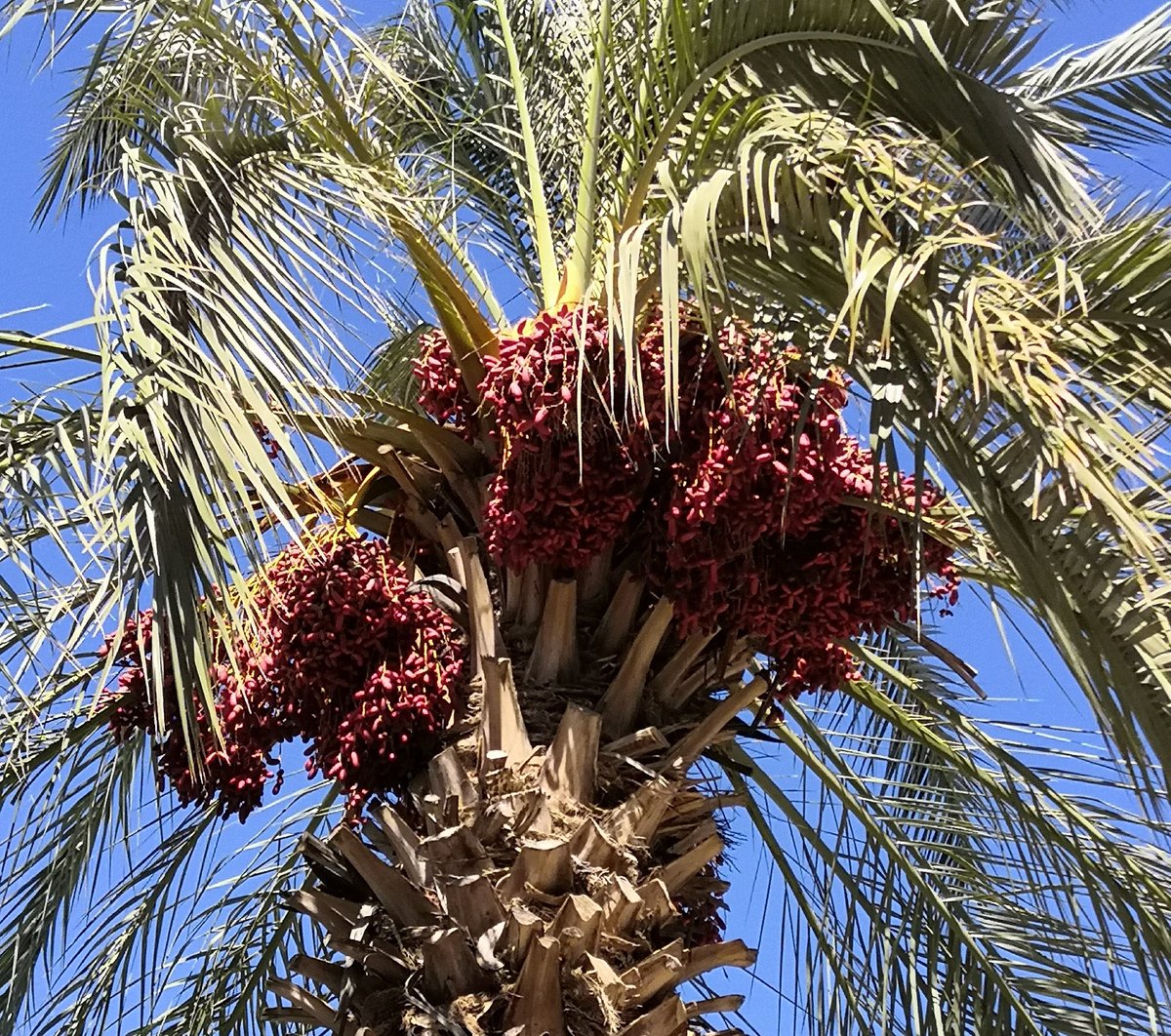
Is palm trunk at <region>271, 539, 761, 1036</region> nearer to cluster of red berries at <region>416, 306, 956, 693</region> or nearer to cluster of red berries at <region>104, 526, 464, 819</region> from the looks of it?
cluster of red berries at <region>104, 526, 464, 819</region>

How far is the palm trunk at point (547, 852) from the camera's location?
3271mm

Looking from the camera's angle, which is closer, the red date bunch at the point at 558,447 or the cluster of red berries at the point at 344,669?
the red date bunch at the point at 558,447

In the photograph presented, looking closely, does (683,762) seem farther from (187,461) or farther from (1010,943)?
(1010,943)

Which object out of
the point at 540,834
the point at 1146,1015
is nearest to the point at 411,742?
the point at 540,834

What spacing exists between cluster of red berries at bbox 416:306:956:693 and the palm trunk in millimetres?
→ 206

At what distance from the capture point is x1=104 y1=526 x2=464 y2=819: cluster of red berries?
3539mm

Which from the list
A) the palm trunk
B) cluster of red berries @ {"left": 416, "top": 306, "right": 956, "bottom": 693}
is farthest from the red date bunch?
the palm trunk

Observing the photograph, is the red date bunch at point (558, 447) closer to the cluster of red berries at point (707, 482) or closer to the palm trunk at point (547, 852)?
the cluster of red berries at point (707, 482)

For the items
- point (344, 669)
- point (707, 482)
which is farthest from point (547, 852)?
point (707, 482)

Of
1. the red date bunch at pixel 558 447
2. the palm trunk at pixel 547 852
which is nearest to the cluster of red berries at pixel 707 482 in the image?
the red date bunch at pixel 558 447

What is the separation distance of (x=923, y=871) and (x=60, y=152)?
3.78 metres

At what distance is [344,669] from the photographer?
3.55m

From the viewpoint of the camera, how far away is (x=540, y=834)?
343cm

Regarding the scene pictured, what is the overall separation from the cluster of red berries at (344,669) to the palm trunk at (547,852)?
0.09 m
